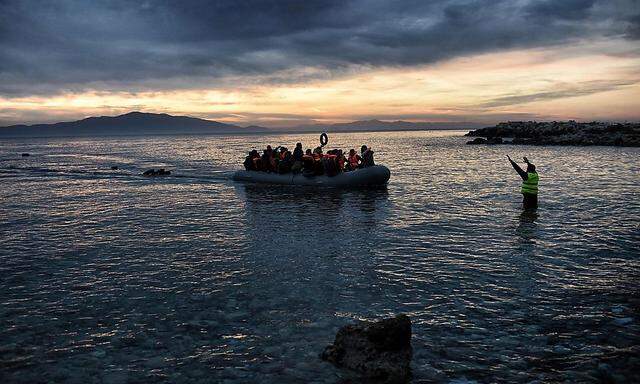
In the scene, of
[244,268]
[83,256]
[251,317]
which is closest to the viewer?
[251,317]

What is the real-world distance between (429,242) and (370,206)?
7246 mm

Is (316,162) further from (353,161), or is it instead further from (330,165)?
(353,161)

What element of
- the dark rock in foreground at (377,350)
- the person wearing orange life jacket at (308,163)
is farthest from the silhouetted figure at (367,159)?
the dark rock in foreground at (377,350)

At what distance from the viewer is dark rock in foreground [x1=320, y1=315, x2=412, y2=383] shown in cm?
679

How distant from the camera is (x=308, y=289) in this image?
418 inches

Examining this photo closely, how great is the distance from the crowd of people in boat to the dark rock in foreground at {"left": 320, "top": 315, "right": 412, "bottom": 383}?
20862 millimetres

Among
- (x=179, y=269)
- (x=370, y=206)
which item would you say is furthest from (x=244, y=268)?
(x=370, y=206)

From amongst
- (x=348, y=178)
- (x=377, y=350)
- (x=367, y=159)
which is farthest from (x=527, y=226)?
(x=367, y=159)

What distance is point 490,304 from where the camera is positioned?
952 cm

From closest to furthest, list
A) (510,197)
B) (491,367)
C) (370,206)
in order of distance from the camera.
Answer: (491,367)
(370,206)
(510,197)

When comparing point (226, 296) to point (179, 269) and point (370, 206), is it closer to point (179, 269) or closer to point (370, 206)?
point (179, 269)

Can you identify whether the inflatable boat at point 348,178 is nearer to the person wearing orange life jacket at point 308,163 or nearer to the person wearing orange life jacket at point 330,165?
the person wearing orange life jacket at point 330,165

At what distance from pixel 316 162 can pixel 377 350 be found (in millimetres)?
21939

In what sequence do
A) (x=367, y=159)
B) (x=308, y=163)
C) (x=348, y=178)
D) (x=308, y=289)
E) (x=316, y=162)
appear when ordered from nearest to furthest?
1. (x=308, y=289)
2. (x=348, y=178)
3. (x=367, y=159)
4. (x=316, y=162)
5. (x=308, y=163)
